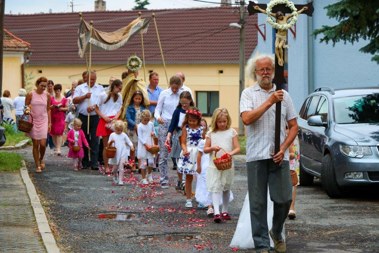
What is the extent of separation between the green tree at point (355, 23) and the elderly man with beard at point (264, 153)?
7319 millimetres

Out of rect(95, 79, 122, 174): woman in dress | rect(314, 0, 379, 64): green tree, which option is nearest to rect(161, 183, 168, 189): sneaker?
rect(95, 79, 122, 174): woman in dress

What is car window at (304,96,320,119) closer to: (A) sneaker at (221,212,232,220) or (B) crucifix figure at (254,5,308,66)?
(A) sneaker at (221,212,232,220)

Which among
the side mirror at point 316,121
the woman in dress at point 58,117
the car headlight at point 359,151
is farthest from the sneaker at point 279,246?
the woman in dress at point 58,117

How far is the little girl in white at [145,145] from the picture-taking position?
1775 centimetres

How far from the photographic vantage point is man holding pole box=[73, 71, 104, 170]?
2089 centimetres

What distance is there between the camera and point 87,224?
12586 mm

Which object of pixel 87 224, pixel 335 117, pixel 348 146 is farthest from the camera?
pixel 335 117

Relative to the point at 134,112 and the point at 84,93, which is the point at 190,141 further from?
the point at 84,93

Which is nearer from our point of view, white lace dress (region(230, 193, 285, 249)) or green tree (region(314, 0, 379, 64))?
white lace dress (region(230, 193, 285, 249))

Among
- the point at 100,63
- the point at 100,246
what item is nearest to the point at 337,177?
the point at 100,246

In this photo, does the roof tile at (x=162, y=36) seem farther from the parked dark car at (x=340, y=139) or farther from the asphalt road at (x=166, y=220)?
the asphalt road at (x=166, y=220)

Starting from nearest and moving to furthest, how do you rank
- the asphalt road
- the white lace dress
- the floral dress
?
the white lace dress → the asphalt road → the floral dress

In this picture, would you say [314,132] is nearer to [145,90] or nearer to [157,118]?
[157,118]

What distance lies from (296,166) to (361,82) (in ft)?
71.8
